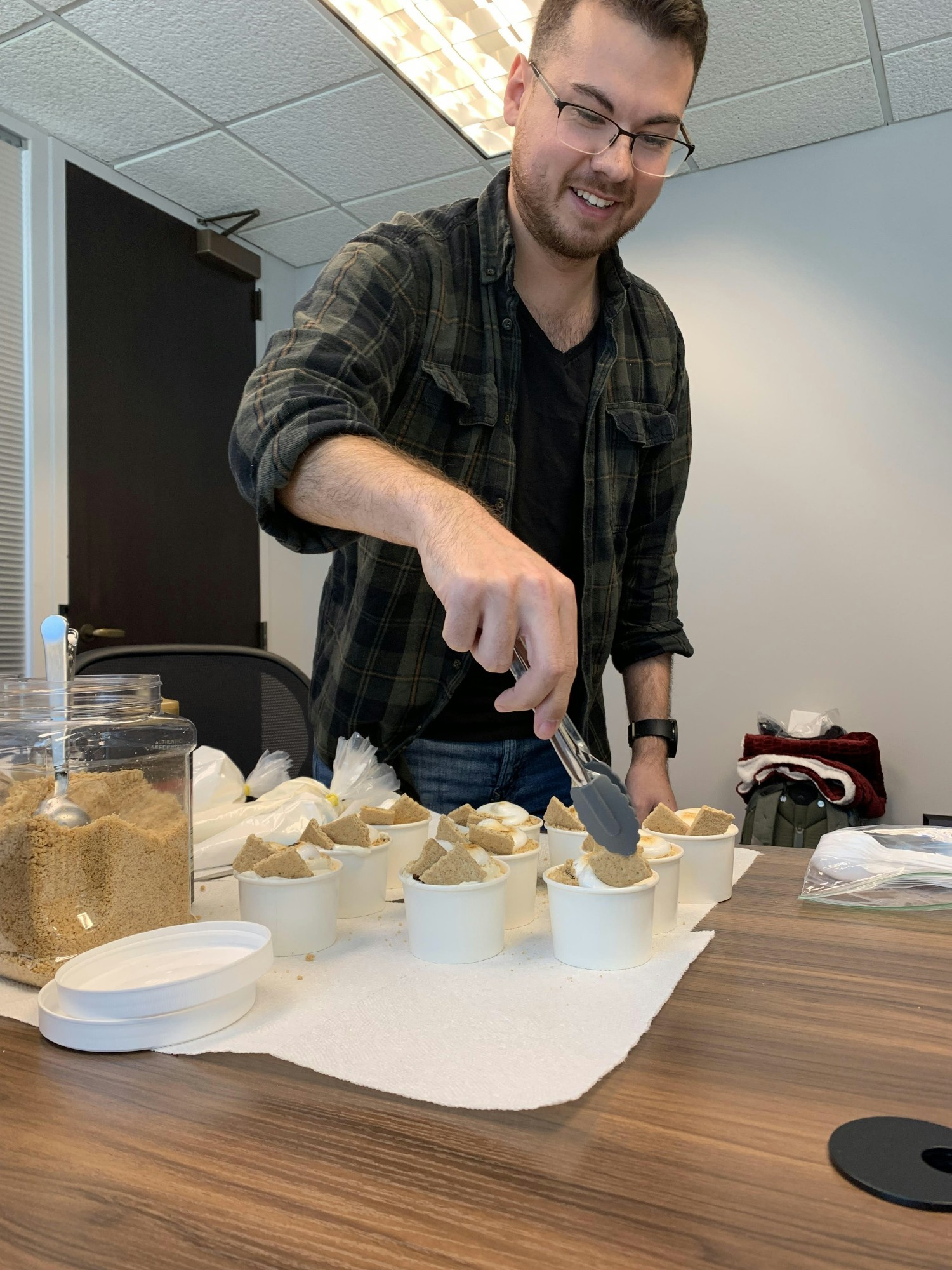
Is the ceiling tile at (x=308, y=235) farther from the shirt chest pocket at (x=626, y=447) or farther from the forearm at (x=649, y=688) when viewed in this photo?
the forearm at (x=649, y=688)

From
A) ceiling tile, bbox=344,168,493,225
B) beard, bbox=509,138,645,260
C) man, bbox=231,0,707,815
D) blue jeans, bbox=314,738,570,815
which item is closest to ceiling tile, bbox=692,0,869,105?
ceiling tile, bbox=344,168,493,225

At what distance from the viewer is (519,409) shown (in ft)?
4.67

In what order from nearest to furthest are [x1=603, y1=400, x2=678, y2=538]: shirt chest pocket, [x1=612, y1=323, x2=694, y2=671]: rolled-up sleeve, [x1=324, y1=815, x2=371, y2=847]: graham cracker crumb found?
[x1=324, y1=815, x2=371, y2=847]: graham cracker crumb < [x1=603, y1=400, x2=678, y2=538]: shirt chest pocket < [x1=612, y1=323, x2=694, y2=671]: rolled-up sleeve

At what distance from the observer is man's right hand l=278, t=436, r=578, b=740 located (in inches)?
26.9

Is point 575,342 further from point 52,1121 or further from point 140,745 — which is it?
point 52,1121

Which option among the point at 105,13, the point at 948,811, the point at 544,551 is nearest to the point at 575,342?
the point at 544,551

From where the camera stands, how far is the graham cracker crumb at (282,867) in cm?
78

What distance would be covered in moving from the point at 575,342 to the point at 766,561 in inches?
81.4

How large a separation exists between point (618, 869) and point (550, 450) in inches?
32.5

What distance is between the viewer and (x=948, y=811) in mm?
3062

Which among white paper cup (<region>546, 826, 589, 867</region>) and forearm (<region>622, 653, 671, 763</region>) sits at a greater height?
forearm (<region>622, 653, 671, 763</region>)

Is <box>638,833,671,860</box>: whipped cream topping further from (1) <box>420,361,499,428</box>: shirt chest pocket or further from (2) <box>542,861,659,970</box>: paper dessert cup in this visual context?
(1) <box>420,361,499,428</box>: shirt chest pocket

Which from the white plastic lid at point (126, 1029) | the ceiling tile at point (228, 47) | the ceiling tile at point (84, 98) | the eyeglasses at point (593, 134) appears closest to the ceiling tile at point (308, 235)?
the ceiling tile at point (84, 98)

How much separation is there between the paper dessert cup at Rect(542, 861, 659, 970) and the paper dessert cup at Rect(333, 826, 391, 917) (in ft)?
0.69
